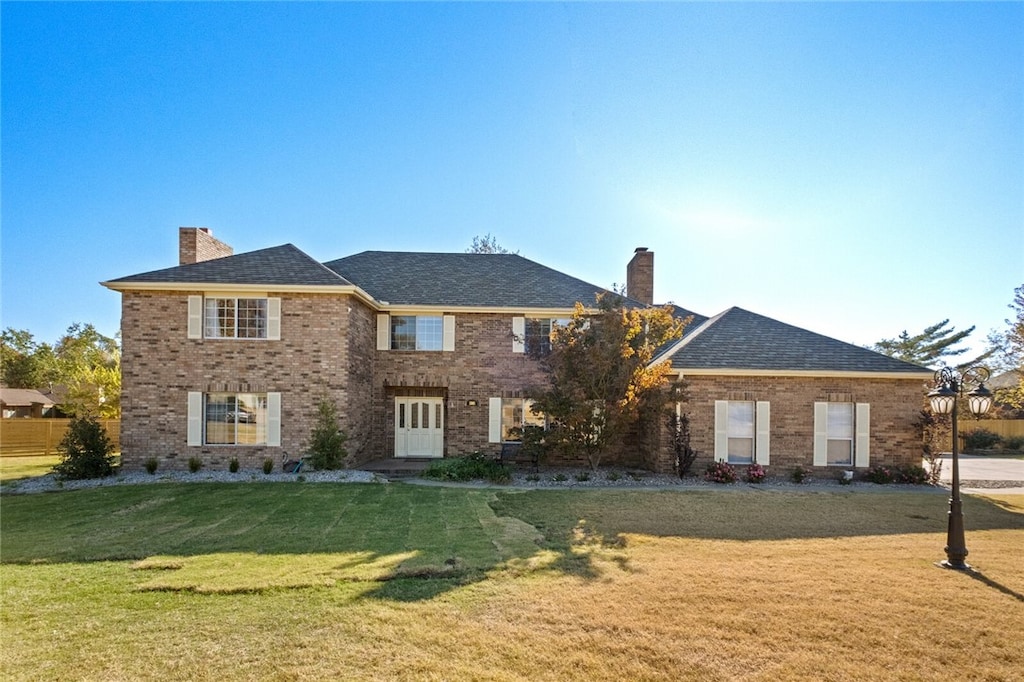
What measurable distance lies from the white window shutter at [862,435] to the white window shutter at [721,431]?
11.9 feet

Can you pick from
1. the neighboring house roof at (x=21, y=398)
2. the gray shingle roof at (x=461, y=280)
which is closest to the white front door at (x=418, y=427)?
the gray shingle roof at (x=461, y=280)

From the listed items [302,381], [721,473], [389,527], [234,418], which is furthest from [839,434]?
[234,418]

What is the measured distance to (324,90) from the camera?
1207 cm

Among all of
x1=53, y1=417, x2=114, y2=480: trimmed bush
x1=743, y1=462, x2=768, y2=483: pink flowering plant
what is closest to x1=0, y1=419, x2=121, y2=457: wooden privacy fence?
x1=53, y1=417, x2=114, y2=480: trimmed bush

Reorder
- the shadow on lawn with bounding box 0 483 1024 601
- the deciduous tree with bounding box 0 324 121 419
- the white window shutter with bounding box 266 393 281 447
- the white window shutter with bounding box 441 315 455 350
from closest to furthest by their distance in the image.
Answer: the shadow on lawn with bounding box 0 483 1024 601 → the white window shutter with bounding box 266 393 281 447 → the white window shutter with bounding box 441 315 455 350 → the deciduous tree with bounding box 0 324 121 419

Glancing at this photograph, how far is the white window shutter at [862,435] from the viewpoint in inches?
536

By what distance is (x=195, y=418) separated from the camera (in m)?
13.8

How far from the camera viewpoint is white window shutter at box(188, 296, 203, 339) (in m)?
13.9

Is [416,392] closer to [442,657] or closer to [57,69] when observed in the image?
[57,69]

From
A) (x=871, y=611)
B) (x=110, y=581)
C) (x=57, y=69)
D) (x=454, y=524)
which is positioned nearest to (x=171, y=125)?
(x=57, y=69)

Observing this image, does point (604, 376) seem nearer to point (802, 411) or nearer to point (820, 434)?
point (802, 411)

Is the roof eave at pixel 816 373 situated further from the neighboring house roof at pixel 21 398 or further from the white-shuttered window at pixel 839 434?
the neighboring house roof at pixel 21 398

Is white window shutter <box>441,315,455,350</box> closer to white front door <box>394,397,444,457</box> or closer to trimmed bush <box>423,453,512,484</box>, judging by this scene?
white front door <box>394,397,444,457</box>

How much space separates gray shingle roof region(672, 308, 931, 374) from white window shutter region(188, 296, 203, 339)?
1365 cm
